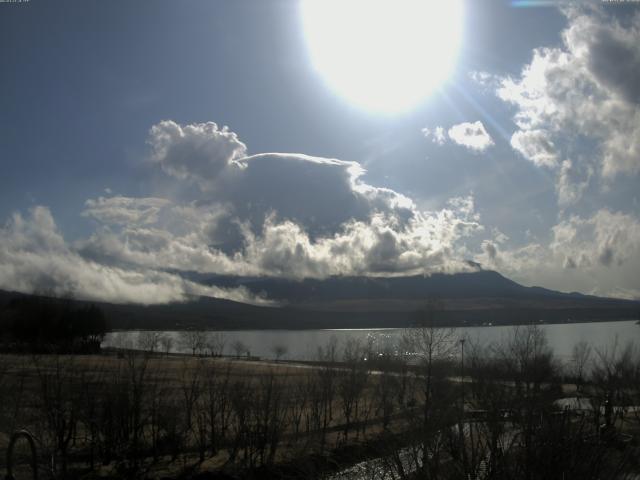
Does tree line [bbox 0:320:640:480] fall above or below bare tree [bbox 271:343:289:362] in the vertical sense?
above

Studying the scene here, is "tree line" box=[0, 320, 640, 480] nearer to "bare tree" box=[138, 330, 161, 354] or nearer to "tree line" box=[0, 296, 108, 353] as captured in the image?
"bare tree" box=[138, 330, 161, 354]

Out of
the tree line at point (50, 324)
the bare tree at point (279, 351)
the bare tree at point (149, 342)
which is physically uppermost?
the tree line at point (50, 324)

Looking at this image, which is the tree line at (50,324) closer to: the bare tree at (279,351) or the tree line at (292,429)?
the bare tree at (279,351)

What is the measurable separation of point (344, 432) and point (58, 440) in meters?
18.1

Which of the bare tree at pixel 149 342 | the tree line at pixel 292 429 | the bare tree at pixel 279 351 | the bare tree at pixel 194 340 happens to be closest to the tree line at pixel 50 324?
the bare tree at pixel 149 342

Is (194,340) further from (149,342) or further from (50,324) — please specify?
(50,324)

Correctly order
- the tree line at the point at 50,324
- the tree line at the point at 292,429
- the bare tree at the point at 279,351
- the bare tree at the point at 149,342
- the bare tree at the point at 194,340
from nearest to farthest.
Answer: the tree line at the point at 292,429
the bare tree at the point at 149,342
the tree line at the point at 50,324
the bare tree at the point at 279,351
the bare tree at the point at 194,340

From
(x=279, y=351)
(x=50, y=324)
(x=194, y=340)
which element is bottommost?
(x=279, y=351)

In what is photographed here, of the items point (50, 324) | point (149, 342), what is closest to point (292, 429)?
point (149, 342)

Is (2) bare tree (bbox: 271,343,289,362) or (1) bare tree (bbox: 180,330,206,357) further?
(1) bare tree (bbox: 180,330,206,357)

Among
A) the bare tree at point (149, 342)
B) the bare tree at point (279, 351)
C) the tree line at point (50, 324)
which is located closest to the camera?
the bare tree at point (149, 342)

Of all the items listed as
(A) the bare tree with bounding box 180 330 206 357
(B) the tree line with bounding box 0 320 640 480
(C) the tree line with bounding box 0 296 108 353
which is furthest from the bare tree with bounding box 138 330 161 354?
(B) the tree line with bounding box 0 320 640 480

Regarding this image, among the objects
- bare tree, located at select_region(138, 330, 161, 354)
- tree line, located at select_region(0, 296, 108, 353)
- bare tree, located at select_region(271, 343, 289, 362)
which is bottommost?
bare tree, located at select_region(271, 343, 289, 362)

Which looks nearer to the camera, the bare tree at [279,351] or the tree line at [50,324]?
the tree line at [50,324]
